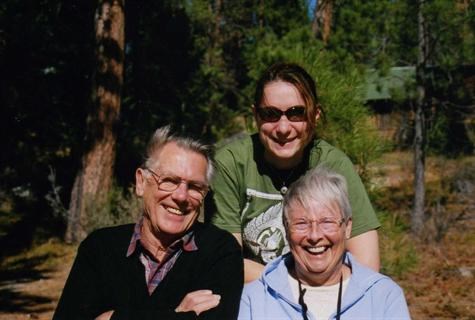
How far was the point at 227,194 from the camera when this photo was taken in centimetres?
271

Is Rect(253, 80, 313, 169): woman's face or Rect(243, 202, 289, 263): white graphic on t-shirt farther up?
Rect(253, 80, 313, 169): woman's face

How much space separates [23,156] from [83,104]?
1542mm

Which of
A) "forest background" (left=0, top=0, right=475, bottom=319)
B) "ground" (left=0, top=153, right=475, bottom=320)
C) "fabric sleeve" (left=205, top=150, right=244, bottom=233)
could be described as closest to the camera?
"fabric sleeve" (left=205, top=150, right=244, bottom=233)

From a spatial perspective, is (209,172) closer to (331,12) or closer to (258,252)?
(258,252)

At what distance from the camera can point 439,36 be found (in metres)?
9.98

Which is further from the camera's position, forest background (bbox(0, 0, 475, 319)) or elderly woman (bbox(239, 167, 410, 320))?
forest background (bbox(0, 0, 475, 319))

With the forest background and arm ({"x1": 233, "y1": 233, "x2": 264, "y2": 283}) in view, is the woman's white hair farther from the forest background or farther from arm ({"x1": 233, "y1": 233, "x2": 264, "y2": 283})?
the forest background

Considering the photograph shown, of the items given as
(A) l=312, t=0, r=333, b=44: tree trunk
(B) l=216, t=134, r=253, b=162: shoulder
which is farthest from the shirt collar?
(A) l=312, t=0, r=333, b=44: tree trunk

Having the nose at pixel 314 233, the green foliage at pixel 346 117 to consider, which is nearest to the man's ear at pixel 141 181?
the nose at pixel 314 233

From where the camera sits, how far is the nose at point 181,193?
8.02 ft

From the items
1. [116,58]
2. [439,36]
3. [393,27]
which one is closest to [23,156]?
[116,58]

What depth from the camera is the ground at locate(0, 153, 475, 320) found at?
645 cm

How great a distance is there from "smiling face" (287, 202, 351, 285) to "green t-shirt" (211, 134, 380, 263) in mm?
339

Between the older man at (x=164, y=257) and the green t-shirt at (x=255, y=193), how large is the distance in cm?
13
